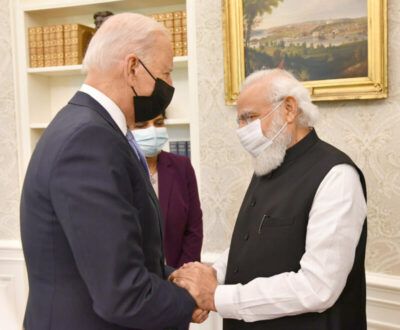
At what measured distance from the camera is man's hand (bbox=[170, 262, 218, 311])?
1.74m

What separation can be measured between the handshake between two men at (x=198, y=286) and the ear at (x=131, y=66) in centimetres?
72

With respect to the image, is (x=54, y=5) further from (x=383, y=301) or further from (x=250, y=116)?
(x=383, y=301)

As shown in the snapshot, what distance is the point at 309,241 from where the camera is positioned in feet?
5.46

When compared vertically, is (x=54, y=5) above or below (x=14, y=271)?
above

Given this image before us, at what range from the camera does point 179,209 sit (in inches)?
104

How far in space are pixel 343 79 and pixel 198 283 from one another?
140 centimetres

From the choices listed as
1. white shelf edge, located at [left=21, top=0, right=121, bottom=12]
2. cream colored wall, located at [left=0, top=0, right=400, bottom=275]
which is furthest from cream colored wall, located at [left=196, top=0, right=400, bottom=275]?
white shelf edge, located at [left=21, top=0, right=121, bottom=12]

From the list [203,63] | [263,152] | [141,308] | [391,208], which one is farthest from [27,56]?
[141,308]

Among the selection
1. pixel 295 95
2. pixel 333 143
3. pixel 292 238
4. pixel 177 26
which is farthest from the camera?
pixel 177 26

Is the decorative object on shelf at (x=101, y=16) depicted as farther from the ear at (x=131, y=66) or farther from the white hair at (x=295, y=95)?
the ear at (x=131, y=66)

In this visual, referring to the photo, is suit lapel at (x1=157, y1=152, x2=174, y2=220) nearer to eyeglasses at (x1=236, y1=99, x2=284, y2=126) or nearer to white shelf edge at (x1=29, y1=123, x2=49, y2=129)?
eyeglasses at (x1=236, y1=99, x2=284, y2=126)

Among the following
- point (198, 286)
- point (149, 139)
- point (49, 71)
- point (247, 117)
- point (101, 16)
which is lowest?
point (198, 286)

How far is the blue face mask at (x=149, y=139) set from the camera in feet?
8.64

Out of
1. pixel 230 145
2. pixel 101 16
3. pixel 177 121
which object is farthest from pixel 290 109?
pixel 101 16
